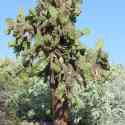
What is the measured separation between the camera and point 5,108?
162ft

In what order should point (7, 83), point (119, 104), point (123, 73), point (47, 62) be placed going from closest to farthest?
point (47, 62)
point (119, 104)
point (123, 73)
point (7, 83)

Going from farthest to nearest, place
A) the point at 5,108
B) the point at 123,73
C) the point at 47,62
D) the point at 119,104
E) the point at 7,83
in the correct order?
the point at 7,83 < the point at 5,108 < the point at 123,73 < the point at 119,104 < the point at 47,62

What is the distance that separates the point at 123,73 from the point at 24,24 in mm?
13585

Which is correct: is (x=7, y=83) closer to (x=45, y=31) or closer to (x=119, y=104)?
(x=119, y=104)

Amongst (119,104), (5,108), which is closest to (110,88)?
(119,104)

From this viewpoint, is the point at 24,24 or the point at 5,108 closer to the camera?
the point at 24,24

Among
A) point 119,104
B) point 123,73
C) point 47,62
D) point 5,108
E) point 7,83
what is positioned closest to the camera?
point 47,62

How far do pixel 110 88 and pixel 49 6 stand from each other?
968 cm

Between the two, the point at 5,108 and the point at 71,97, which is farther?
the point at 5,108

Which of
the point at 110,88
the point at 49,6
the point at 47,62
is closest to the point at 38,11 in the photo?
the point at 49,6

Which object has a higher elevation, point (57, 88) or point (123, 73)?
point (123, 73)

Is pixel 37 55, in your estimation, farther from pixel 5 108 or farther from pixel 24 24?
pixel 5 108

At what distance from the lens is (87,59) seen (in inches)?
1334

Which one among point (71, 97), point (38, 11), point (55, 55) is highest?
point (38, 11)
